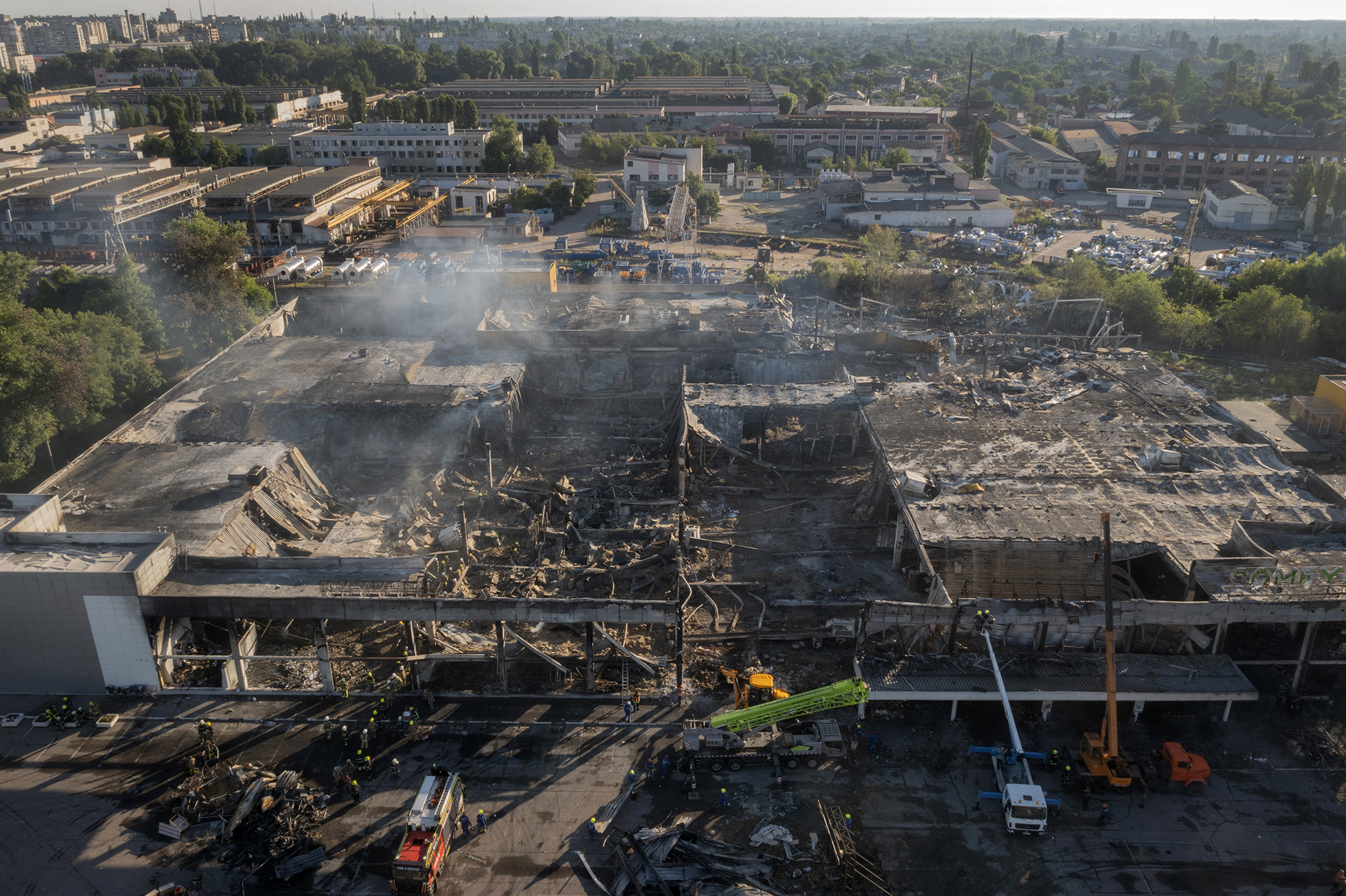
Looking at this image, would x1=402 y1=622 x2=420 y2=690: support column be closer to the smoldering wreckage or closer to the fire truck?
the smoldering wreckage

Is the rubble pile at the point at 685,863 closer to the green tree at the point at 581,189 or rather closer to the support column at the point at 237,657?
the support column at the point at 237,657

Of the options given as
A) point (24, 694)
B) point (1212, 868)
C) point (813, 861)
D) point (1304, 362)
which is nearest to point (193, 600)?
point (24, 694)

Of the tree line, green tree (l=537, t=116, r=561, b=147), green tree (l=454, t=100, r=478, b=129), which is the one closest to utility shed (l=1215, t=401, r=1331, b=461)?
the tree line

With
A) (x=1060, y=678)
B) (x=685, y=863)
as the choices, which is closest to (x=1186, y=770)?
(x=1060, y=678)


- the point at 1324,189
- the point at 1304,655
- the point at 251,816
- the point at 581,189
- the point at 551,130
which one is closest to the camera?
the point at 251,816

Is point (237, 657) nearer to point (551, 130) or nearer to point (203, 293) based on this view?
point (203, 293)

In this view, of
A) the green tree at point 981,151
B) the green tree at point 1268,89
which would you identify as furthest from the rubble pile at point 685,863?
the green tree at point 1268,89
